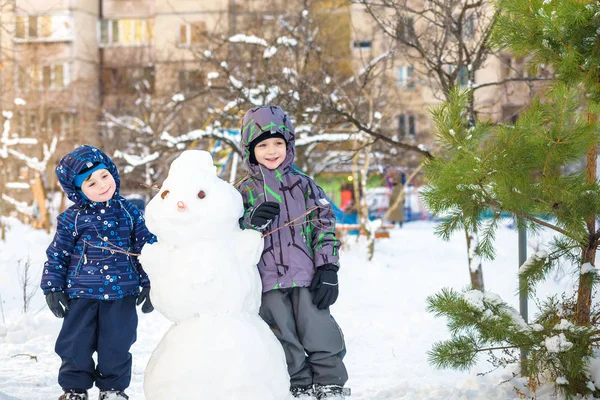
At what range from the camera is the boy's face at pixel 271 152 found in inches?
153

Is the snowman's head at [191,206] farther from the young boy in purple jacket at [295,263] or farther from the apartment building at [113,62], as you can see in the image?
the apartment building at [113,62]

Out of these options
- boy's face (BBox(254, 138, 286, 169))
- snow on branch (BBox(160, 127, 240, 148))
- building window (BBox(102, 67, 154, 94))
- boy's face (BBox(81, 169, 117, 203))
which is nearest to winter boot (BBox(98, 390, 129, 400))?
boy's face (BBox(81, 169, 117, 203))

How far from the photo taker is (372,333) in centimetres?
671

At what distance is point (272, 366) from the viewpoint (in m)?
3.23

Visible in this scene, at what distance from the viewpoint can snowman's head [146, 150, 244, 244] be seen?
321 cm

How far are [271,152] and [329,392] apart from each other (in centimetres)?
124

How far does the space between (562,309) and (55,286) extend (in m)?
2.73

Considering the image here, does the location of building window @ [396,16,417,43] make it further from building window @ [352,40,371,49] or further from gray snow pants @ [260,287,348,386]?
gray snow pants @ [260,287,348,386]

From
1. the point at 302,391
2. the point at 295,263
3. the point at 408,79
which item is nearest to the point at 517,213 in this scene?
the point at 295,263

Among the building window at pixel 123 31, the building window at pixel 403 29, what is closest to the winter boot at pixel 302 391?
the building window at pixel 403 29

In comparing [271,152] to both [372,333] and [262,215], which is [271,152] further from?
[372,333]

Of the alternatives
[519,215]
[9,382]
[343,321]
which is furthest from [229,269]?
[343,321]

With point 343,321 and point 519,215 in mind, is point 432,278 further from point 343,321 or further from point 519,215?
point 519,215

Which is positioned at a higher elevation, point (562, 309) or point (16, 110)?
point (16, 110)
